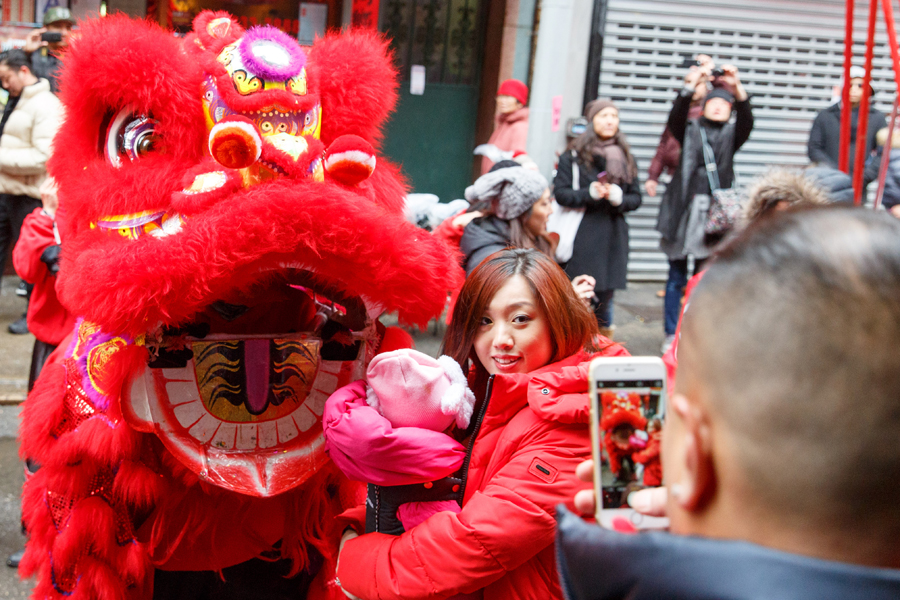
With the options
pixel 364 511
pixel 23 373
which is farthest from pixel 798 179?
pixel 23 373

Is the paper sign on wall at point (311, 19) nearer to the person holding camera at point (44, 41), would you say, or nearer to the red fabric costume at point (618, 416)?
the person holding camera at point (44, 41)

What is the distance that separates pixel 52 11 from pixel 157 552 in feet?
18.4

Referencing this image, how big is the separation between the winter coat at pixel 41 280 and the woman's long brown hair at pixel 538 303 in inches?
71.7

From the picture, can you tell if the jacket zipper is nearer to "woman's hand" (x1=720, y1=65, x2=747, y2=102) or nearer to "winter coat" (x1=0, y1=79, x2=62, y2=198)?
"woman's hand" (x1=720, y1=65, x2=747, y2=102)

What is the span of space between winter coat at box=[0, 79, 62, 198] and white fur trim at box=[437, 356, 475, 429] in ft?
16.3

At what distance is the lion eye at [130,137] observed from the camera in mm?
1972

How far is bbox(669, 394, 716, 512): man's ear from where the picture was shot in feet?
2.79

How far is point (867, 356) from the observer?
0.75m

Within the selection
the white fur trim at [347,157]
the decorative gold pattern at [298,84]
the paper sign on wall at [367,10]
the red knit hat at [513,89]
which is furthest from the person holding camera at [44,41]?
the white fur trim at [347,157]

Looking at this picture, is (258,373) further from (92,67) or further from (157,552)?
(92,67)

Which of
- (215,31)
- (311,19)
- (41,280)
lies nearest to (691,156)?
(311,19)

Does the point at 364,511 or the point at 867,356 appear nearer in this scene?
the point at 867,356

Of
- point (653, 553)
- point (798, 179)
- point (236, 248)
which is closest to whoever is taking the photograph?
point (653, 553)

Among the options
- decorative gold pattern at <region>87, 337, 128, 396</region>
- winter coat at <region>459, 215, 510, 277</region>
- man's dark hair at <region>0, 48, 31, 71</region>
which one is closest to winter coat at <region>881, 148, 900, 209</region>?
winter coat at <region>459, 215, 510, 277</region>
